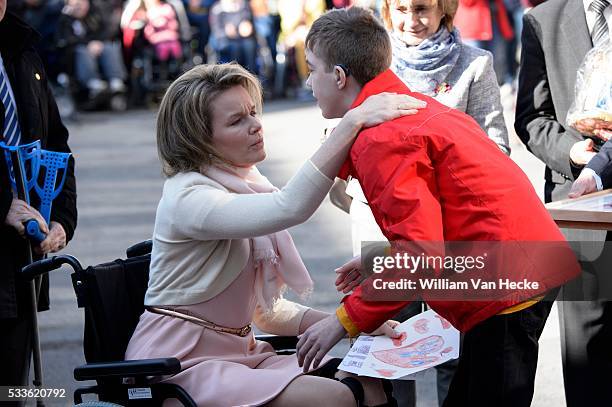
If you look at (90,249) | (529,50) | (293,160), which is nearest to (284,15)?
(293,160)

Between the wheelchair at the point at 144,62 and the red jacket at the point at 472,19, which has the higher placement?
the red jacket at the point at 472,19

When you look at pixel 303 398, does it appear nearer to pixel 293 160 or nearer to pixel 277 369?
pixel 277 369

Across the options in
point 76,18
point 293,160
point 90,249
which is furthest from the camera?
point 76,18

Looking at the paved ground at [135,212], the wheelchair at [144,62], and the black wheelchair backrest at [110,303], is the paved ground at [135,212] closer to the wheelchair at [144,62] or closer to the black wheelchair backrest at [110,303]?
the wheelchair at [144,62]

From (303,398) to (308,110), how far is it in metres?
13.5

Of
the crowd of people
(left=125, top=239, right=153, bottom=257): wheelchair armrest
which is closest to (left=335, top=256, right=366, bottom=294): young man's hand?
the crowd of people

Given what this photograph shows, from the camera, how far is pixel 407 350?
3.10m

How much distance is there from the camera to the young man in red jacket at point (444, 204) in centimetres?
280

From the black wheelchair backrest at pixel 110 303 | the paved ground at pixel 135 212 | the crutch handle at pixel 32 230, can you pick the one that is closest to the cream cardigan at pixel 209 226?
the black wheelchair backrest at pixel 110 303

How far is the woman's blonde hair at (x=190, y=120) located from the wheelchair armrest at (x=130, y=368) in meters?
0.58

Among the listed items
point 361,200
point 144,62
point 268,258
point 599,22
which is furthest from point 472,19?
point 268,258

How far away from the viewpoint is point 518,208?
9.57 feet

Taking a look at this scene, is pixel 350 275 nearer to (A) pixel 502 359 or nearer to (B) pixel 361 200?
(A) pixel 502 359

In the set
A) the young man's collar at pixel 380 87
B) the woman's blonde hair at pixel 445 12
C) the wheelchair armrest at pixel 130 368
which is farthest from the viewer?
the woman's blonde hair at pixel 445 12
